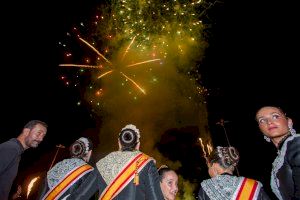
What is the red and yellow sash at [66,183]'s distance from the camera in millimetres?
5195

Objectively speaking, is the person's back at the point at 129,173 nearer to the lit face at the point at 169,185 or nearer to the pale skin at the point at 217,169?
the lit face at the point at 169,185

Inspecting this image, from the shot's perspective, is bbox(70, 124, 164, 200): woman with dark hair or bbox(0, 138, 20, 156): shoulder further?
bbox(0, 138, 20, 156): shoulder

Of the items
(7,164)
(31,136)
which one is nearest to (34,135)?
(31,136)

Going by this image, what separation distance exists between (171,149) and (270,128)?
3513 cm

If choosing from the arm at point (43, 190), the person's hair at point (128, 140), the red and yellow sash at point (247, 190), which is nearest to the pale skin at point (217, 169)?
the red and yellow sash at point (247, 190)

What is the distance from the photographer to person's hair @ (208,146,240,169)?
15.0ft

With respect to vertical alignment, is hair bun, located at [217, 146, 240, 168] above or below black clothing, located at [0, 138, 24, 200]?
below

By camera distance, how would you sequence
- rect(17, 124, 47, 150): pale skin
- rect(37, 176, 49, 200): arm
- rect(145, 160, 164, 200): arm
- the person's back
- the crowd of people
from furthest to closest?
rect(17, 124, 47, 150): pale skin → rect(37, 176, 49, 200): arm → the person's back → rect(145, 160, 164, 200): arm → the crowd of people

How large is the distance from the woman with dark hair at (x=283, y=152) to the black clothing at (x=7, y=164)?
13.1ft

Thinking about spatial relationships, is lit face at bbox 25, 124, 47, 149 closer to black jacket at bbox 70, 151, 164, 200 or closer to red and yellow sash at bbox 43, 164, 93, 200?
red and yellow sash at bbox 43, 164, 93, 200

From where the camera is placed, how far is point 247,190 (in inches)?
166

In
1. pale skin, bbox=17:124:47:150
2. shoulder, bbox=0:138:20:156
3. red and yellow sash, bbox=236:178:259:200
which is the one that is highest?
pale skin, bbox=17:124:47:150

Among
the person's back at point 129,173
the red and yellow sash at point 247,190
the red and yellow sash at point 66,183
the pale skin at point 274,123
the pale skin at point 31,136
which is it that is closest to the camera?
the pale skin at point 274,123

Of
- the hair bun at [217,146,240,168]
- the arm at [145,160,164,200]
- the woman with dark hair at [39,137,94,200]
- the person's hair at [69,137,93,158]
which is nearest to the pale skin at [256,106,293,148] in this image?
the hair bun at [217,146,240,168]
